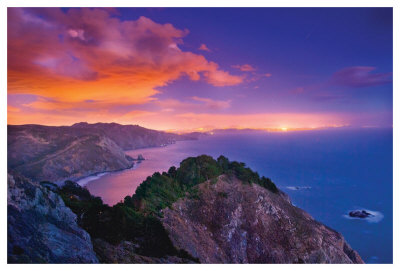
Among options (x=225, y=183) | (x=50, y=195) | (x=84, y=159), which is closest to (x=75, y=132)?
(x=84, y=159)

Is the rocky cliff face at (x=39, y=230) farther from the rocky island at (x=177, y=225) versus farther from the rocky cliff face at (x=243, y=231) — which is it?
the rocky cliff face at (x=243, y=231)

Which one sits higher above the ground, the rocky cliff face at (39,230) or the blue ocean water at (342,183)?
the rocky cliff face at (39,230)

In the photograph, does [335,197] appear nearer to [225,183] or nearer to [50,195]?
[225,183]

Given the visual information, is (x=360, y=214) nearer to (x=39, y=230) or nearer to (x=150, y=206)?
(x=150, y=206)

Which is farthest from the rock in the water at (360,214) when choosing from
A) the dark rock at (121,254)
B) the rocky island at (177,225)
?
the dark rock at (121,254)

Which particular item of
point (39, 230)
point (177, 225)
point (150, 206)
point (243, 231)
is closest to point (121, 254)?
point (39, 230)

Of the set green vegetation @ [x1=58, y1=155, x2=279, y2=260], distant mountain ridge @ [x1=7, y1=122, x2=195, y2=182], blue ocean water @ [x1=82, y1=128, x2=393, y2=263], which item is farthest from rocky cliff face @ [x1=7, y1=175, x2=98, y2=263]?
distant mountain ridge @ [x1=7, y1=122, x2=195, y2=182]
